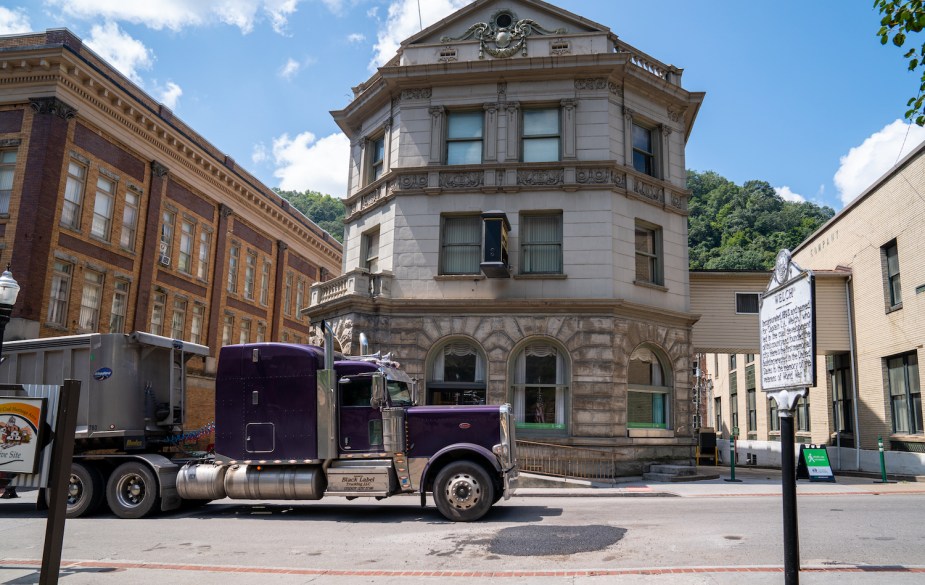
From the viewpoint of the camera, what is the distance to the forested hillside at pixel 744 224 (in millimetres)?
69812

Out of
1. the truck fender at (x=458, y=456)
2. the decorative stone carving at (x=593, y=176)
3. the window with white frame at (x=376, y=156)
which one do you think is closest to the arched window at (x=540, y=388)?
the decorative stone carving at (x=593, y=176)

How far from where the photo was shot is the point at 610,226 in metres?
21.4

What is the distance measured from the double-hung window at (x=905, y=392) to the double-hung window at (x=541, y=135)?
498 inches

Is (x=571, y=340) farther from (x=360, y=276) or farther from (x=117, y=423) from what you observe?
(x=117, y=423)

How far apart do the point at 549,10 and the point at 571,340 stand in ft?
36.8

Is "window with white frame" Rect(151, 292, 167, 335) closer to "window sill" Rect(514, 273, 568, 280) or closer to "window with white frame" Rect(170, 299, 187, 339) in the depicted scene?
"window with white frame" Rect(170, 299, 187, 339)

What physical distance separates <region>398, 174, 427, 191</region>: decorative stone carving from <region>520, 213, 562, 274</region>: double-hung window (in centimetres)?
348

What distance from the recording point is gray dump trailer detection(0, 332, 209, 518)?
13.2m

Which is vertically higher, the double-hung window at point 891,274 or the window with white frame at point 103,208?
the window with white frame at point 103,208

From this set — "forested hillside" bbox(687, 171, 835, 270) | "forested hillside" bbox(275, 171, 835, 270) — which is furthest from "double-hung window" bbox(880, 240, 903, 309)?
"forested hillside" bbox(275, 171, 835, 270)

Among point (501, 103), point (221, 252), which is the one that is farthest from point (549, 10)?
point (221, 252)

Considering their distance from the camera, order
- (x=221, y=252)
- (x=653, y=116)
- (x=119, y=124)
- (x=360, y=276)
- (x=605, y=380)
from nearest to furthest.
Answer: (x=605, y=380) < (x=360, y=276) < (x=653, y=116) < (x=119, y=124) < (x=221, y=252)

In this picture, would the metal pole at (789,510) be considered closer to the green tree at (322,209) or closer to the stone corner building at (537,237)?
the stone corner building at (537,237)

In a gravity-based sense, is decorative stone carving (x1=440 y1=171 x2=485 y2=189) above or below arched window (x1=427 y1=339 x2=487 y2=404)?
above
